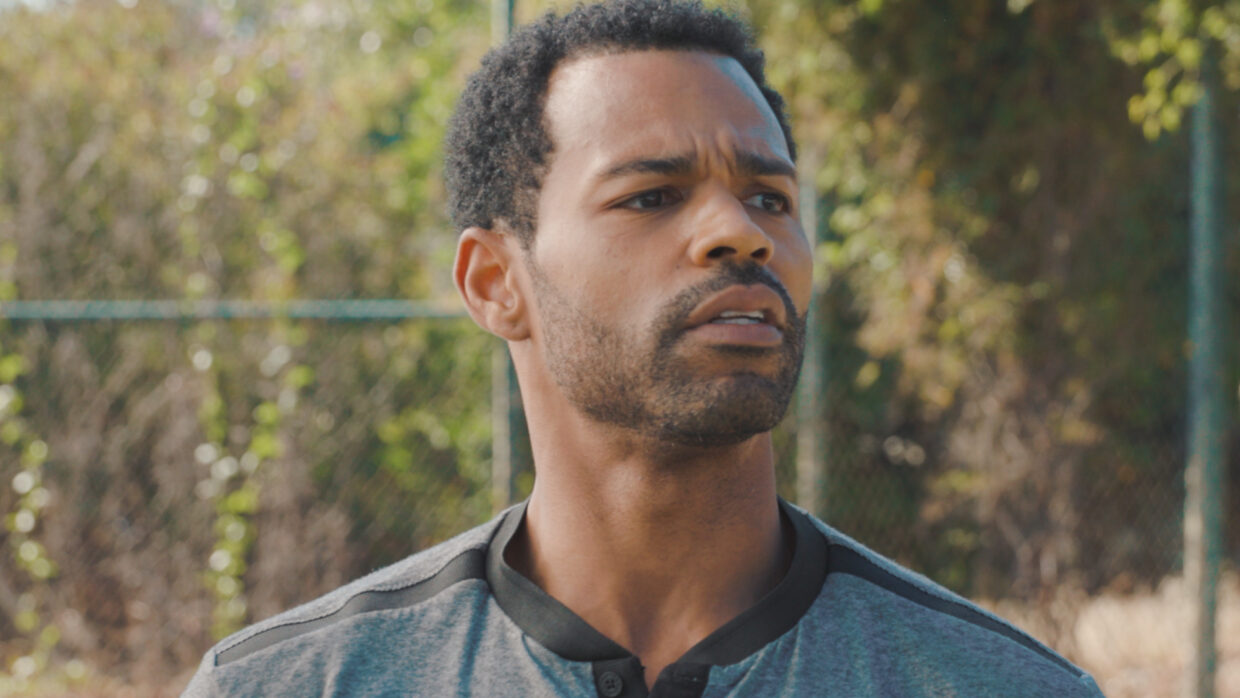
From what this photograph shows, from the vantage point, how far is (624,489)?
1.77 m

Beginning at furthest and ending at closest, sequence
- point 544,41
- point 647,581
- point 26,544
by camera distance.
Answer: point 26,544
point 544,41
point 647,581

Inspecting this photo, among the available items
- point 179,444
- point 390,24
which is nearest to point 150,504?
point 179,444

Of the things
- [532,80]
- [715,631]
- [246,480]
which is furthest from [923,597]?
[246,480]

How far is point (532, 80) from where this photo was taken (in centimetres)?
195

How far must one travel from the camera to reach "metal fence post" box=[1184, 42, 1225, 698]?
13.9 ft

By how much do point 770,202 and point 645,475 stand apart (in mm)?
510

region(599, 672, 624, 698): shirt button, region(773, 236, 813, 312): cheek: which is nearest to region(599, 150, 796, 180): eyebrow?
region(773, 236, 813, 312): cheek

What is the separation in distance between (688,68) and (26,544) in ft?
13.8

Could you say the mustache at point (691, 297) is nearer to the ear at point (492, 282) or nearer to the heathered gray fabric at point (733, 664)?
the ear at point (492, 282)

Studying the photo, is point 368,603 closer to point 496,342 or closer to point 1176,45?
point 496,342

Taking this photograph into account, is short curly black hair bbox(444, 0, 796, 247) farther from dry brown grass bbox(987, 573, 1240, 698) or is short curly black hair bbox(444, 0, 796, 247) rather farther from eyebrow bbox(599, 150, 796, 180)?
dry brown grass bbox(987, 573, 1240, 698)

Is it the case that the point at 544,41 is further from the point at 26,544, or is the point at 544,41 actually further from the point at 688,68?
the point at 26,544

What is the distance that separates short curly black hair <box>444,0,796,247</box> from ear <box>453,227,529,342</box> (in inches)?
1.4

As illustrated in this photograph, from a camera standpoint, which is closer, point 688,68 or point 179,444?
point 688,68
